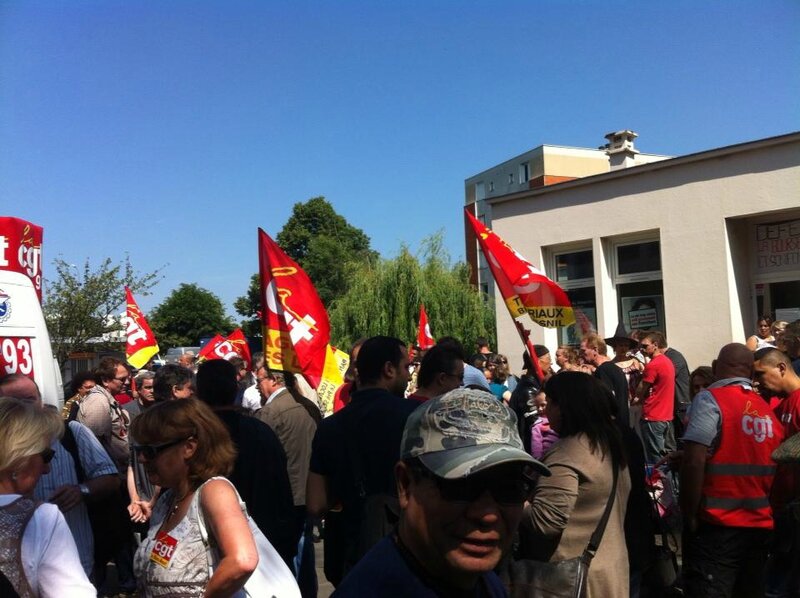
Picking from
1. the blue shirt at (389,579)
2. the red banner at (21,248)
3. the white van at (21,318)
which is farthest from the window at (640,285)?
the blue shirt at (389,579)

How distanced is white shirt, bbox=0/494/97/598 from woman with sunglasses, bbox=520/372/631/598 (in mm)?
1897

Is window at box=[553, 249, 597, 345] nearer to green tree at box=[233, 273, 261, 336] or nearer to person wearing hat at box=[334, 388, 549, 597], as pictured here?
person wearing hat at box=[334, 388, 549, 597]

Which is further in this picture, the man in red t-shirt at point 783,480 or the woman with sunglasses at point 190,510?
the man in red t-shirt at point 783,480

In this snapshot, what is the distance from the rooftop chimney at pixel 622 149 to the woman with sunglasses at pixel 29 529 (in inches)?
819

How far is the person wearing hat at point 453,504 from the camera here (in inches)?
64.3

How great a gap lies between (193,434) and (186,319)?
76.5 m

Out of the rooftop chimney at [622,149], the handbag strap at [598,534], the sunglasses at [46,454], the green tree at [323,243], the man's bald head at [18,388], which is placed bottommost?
the handbag strap at [598,534]

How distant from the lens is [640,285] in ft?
57.7

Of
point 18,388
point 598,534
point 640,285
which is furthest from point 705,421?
point 640,285

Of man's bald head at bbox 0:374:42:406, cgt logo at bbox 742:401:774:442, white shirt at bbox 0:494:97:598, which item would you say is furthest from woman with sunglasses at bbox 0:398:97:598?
cgt logo at bbox 742:401:774:442

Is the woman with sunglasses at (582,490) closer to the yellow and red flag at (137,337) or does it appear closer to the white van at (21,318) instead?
the white van at (21,318)

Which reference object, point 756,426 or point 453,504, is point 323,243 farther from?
point 453,504

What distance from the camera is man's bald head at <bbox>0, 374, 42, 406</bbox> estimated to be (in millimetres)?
4129

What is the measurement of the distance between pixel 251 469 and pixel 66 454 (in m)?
0.96
